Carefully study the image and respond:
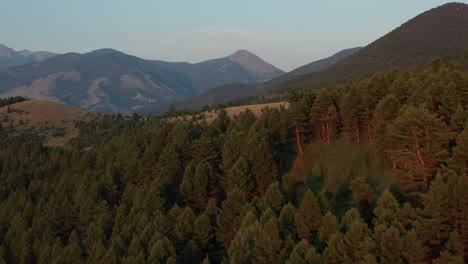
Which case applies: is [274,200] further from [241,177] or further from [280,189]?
[241,177]

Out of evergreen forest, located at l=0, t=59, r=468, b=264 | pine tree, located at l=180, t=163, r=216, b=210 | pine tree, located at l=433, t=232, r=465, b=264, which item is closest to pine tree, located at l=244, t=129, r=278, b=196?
evergreen forest, located at l=0, t=59, r=468, b=264

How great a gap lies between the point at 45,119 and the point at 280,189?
14158 cm

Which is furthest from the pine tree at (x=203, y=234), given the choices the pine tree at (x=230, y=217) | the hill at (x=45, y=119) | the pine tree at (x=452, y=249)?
the hill at (x=45, y=119)

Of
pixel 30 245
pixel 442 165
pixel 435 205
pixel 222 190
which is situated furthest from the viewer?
pixel 222 190

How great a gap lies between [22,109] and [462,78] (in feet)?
555

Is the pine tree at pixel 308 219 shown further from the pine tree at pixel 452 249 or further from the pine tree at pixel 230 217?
the pine tree at pixel 452 249

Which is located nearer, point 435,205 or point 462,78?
point 435,205

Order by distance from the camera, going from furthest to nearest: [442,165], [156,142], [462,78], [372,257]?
[156,142] → [462,78] → [442,165] → [372,257]

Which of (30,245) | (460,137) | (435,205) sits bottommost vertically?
(30,245)

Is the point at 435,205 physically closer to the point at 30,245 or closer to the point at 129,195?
the point at 129,195

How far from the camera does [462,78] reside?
183 ft

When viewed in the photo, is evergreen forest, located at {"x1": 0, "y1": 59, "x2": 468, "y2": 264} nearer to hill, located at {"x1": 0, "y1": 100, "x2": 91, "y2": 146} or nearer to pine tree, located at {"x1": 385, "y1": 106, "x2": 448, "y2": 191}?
pine tree, located at {"x1": 385, "y1": 106, "x2": 448, "y2": 191}

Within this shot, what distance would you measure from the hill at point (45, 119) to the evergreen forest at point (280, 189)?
5771 centimetres

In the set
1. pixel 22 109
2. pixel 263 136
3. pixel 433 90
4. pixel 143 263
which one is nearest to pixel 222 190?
pixel 263 136
